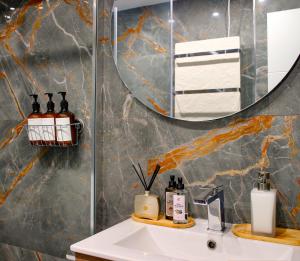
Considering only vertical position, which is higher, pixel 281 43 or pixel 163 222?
pixel 281 43

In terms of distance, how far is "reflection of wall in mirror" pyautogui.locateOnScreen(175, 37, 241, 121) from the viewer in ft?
3.98

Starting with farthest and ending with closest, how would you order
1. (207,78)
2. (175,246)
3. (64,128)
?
(64,128) → (207,78) → (175,246)

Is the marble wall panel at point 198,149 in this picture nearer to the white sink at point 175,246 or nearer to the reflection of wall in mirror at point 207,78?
the reflection of wall in mirror at point 207,78

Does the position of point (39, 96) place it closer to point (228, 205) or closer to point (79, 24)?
point (79, 24)

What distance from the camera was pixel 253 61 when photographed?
1173 mm

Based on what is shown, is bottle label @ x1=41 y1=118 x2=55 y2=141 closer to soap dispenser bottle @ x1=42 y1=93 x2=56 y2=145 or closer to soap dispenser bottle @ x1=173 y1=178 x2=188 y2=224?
soap dispenser bottle @ x1=42 y1=93 x2=56 y2=145

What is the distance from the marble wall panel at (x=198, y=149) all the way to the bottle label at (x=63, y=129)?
16cm

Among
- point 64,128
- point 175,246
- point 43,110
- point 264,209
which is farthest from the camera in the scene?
point 43,110

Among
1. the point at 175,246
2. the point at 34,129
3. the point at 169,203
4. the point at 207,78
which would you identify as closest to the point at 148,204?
the point at 169,203

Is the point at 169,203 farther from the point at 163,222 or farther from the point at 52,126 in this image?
the point at 52,126

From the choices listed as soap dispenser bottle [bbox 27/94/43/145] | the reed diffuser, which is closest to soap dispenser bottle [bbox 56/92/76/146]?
soap dispenser bottle [bbox 27/94/43/145]

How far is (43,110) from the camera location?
62.9 inches

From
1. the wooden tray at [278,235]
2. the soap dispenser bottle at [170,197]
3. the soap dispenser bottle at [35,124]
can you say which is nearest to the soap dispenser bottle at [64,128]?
the soap dispenser bottle at [35,124]

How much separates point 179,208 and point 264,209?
0.31m
